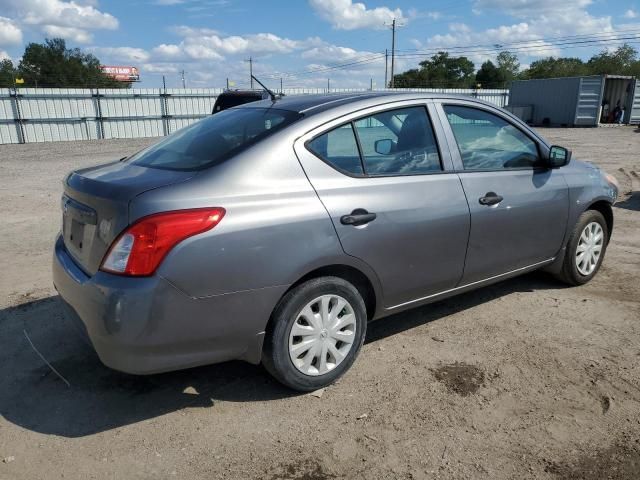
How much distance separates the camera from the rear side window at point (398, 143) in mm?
3189

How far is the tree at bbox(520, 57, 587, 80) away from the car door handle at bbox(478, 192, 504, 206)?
270 ft

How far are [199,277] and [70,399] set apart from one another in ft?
4.11

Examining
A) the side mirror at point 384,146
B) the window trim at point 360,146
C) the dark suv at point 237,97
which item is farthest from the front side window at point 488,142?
the dark suv at point 237,97

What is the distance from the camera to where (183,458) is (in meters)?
2.53

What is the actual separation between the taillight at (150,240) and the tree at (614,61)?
85.8 meters

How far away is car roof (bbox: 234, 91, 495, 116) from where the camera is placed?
3174mm

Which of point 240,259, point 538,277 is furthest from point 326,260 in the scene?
point 538,277

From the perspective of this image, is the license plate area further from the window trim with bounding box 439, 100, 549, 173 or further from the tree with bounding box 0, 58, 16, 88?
the tree with bounding box 0, 58, 16, 88

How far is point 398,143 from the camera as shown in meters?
3.38

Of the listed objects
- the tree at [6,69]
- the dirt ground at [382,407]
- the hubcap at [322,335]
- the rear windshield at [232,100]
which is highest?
the tree at [6,69]

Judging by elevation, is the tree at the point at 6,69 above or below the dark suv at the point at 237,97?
above

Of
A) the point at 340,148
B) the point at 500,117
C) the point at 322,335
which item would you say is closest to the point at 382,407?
the point at 322,335

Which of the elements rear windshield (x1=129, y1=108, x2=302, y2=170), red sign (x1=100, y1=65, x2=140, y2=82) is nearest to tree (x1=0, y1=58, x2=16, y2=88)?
red sign (x1=100, y1=65, x2=140, y2=82)

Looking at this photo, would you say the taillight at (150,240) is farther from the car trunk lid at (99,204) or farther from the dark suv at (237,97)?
the dark suv at (237,97)
